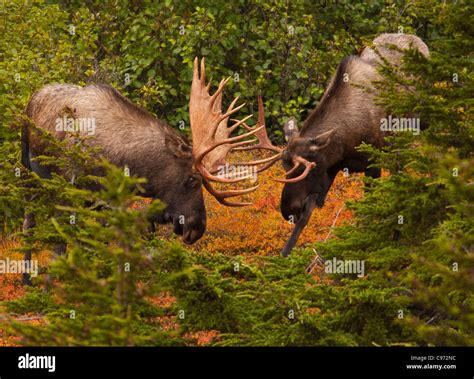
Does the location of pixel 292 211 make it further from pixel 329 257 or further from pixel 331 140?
pixel 329 257

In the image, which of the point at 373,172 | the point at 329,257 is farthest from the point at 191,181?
the point at 329,257

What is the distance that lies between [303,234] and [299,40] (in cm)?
466

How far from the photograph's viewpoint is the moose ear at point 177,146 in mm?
9984

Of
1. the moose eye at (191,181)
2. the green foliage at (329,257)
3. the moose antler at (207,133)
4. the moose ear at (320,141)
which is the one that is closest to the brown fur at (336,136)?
the moose ear at (320,141)

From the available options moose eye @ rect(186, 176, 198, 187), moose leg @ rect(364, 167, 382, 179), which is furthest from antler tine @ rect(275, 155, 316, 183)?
moose eye @ rect(186, 176, 198, 187)

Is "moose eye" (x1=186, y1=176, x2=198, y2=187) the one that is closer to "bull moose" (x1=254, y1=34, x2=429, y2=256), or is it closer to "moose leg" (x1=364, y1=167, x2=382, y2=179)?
"bull moose" (x1=254, y1=34, x2=429, y2=256)

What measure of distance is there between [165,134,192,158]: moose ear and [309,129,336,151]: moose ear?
164 cm

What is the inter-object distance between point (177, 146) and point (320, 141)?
5.95ft

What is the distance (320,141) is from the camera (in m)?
11.0

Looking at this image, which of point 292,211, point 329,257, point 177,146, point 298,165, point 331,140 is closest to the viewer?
point 329,257

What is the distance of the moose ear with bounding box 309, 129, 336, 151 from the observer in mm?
10977

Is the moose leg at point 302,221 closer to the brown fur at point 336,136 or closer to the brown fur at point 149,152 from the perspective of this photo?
the brown fur at point 336,136

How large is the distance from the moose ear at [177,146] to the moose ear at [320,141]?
164cm

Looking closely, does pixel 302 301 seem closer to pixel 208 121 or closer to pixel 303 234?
pixel 208 121
